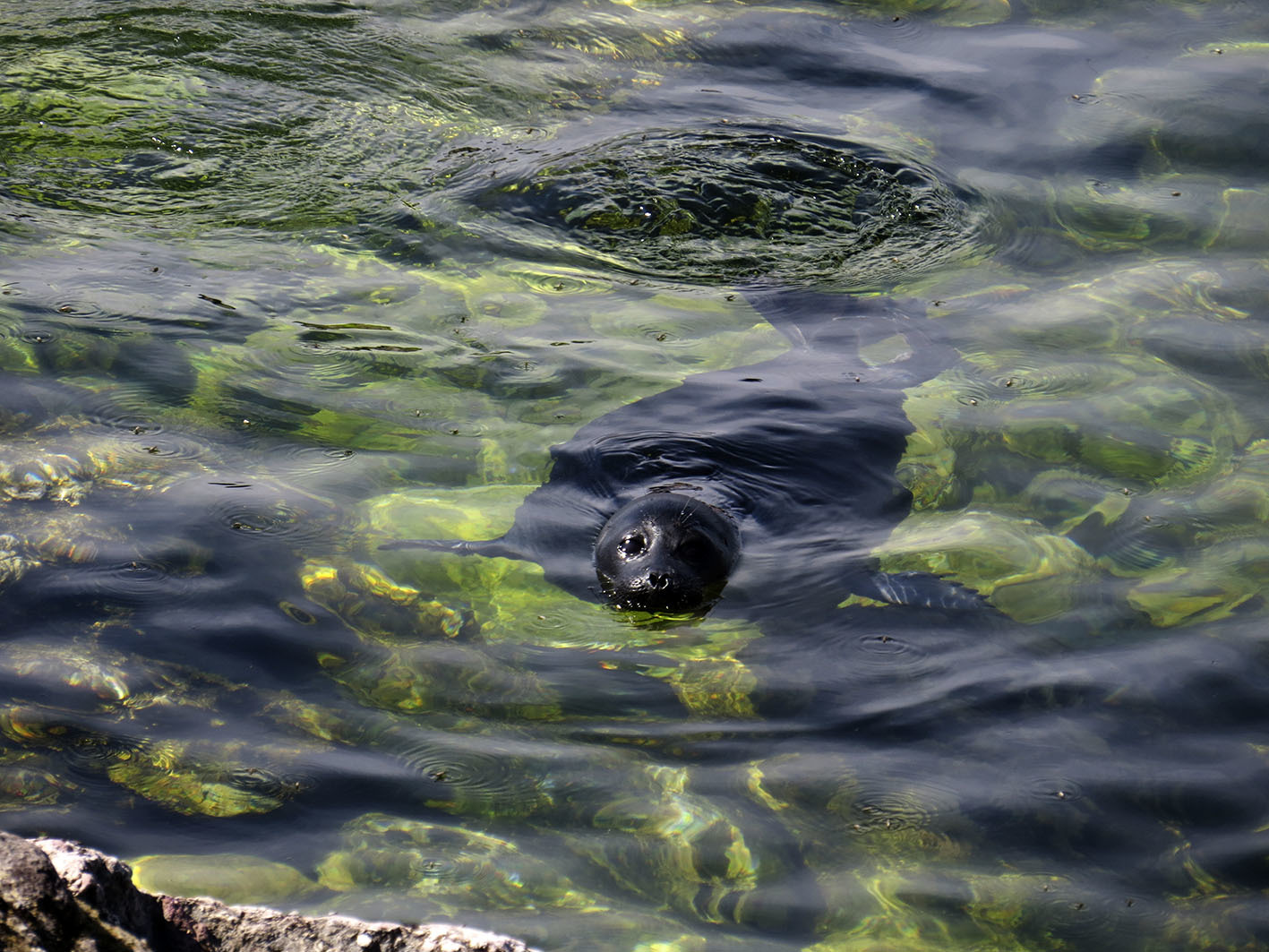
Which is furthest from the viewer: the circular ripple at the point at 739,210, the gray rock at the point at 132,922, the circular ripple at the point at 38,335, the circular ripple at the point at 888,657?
the circular ripple at the point at 739,210

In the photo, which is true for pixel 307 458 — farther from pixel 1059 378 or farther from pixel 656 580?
pixel 1059 378

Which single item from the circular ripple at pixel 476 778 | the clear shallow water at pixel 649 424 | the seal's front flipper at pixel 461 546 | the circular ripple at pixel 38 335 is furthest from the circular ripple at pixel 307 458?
the circular ripple at pixel 476 778

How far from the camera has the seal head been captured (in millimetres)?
5180

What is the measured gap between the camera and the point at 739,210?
8.33m

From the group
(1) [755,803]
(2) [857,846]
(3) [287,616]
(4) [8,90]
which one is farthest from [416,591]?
(4) [8,90]

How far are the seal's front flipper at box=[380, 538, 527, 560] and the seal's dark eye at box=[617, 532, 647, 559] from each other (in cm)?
43

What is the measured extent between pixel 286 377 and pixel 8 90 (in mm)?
4926

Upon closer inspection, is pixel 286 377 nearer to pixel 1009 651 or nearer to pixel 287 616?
pixel 287 616

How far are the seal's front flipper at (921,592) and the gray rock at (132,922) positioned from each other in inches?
102

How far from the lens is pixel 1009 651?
187 inches

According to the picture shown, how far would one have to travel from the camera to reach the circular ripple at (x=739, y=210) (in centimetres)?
787

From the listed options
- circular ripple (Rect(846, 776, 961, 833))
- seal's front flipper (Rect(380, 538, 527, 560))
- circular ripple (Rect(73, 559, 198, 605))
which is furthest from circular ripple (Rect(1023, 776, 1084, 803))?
circular ripple (Rect(73, 559, 198, 605))

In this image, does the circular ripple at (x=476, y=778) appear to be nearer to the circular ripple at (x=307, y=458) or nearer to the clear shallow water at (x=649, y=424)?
the clear shallow water at (x=649, y=424)

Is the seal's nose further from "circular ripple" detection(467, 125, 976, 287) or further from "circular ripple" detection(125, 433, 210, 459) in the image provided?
"circular ripple" detection(467, 125, 976, 287)
